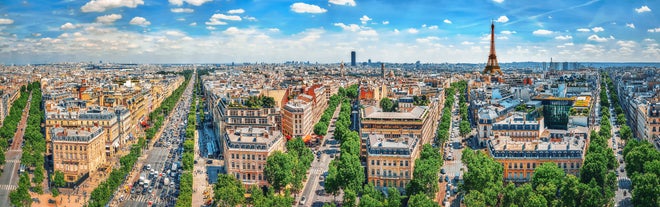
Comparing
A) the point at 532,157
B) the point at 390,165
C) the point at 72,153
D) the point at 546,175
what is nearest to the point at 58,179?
the point at 72,153

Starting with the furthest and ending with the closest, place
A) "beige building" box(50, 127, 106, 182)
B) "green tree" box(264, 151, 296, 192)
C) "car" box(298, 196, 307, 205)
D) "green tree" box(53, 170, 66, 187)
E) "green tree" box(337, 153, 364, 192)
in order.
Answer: "beige building" box(50, 127, 106, 182)
"green tree" box(53, 170, 66, 187)
"green tree" box(264, 151, 296, 192)
"car" box(298, 196, 307, 205)
"green tree" box(337, 153, 364, 192)

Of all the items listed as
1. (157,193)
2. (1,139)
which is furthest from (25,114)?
(157,193)

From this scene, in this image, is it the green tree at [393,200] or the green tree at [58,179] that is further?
the green tree at [58,179]

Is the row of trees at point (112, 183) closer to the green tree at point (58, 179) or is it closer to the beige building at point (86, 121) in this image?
the beige building at point (86, 121)

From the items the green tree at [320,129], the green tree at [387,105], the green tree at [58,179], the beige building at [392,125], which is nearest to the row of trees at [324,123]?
the green tree at [320,129]

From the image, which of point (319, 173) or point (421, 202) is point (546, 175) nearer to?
point (421, 202)

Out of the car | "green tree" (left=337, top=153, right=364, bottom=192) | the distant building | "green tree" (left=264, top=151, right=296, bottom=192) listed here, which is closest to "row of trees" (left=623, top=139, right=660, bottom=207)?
the distant building

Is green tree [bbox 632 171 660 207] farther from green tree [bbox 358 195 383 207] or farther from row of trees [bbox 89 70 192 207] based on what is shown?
row of trees [bbox 89 70 192 207]
